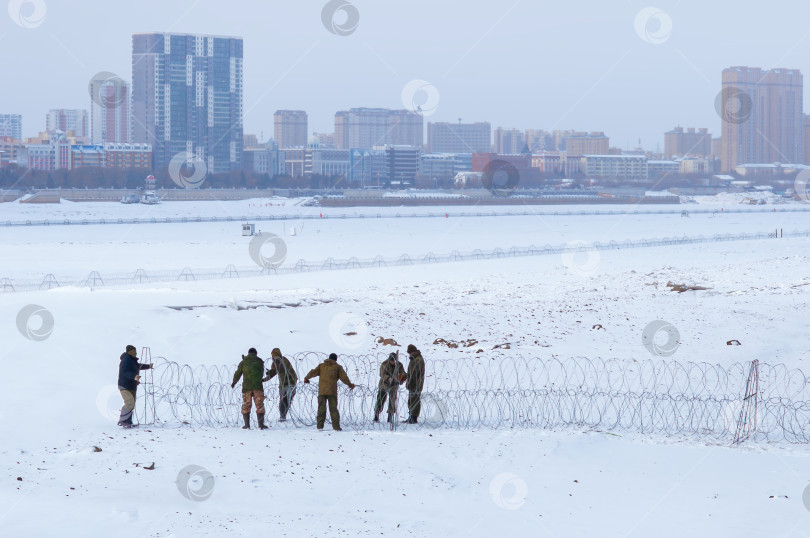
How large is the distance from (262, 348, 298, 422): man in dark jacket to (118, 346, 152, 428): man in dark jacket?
1.96m

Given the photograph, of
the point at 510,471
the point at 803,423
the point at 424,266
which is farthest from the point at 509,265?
the point at 510,471

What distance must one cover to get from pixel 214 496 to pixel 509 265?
109ft

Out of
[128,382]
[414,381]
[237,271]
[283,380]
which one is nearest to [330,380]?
[283,380]

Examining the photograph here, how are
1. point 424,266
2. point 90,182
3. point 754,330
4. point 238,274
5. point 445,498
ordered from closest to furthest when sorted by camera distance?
point 445,498, point 754,330, point 238,274, point 424,266, point 90,182

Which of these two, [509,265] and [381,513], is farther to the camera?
[509,265]

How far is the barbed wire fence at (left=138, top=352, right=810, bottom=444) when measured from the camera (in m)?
15.0

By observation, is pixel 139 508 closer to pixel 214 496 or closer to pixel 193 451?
pixel 214 496

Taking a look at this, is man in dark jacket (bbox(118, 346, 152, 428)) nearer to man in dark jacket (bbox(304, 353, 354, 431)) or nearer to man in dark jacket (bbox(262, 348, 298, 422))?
man in dark jacket (bbox(262, 348, 298, 422))

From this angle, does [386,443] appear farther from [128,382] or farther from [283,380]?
[128,382]

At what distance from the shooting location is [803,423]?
52.0 feet

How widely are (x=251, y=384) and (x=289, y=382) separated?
764 mm

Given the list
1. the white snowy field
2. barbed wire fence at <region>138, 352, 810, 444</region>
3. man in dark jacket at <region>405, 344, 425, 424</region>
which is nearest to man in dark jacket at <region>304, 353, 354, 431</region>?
the white snowy field

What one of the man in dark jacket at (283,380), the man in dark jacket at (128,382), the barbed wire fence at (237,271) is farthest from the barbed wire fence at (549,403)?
the barbed wire fence at (237,271)

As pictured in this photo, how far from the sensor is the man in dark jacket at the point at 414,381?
14.7m
